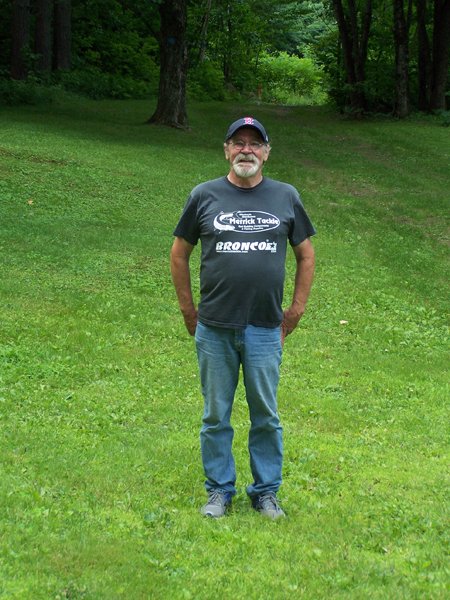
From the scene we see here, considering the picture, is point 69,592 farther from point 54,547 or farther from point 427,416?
point 427,416

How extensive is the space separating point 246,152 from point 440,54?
29672 millimetres

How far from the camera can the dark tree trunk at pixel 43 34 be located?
3278 centimetres

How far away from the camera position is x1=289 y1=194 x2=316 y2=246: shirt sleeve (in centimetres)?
526

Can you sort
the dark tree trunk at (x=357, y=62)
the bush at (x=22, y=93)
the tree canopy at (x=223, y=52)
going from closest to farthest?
the bush at (x=22, y=93) → the tree canopy at (x=223, y=52) → the dark tree trunk at (x=357, y=62)

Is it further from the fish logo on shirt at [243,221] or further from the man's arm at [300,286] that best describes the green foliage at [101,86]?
the fish logo on shirt at [243,221]

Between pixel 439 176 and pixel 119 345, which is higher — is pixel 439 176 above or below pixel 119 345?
above

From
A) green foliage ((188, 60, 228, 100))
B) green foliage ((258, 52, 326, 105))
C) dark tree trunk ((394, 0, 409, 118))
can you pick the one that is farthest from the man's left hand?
green foliage ((258, 52, 326, 105))

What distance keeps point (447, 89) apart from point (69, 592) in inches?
1304

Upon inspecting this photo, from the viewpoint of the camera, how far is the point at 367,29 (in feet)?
107

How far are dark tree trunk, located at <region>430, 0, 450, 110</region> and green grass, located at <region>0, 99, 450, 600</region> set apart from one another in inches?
576

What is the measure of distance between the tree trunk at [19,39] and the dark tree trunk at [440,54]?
14.5 meters

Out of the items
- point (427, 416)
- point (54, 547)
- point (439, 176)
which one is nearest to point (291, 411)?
point (427, 416)

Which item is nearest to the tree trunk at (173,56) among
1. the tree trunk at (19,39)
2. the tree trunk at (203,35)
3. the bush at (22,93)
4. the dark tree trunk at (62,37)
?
the bush at (22,93)

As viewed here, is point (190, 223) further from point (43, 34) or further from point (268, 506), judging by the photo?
point (43, 34)
